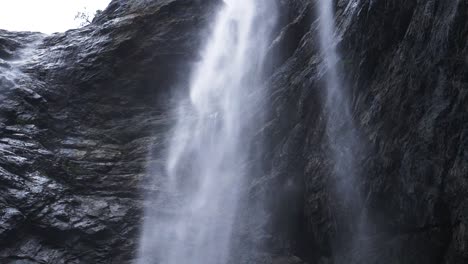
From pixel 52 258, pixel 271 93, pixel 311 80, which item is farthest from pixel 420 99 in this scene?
pixel 52 258

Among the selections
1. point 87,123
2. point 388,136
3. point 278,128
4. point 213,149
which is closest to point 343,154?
point 388,136

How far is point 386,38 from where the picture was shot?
9016 millimetres

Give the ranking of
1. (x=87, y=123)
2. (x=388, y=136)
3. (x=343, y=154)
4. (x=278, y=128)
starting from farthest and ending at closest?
(x=87, y=123)
(x=278, y=128)
(x=343, y=154)
(x=388, y=136)

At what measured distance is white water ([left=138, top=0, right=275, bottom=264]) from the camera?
1234cm

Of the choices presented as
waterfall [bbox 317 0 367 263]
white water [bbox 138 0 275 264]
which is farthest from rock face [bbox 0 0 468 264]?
white water [bbox 138 0 275 264]

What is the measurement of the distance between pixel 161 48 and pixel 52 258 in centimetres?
882

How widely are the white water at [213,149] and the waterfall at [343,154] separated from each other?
315 cm

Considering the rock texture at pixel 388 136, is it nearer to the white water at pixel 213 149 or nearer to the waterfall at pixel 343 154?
the waterfall at pixel 343 154

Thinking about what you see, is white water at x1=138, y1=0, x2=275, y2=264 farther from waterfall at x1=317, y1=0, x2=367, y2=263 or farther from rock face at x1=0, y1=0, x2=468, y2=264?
waterfall at x1=317, y1=0, x2=367, y2=263

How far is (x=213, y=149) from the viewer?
14281 mm

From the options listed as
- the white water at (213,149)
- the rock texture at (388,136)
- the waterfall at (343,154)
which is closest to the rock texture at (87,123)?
the white water at (213,149)

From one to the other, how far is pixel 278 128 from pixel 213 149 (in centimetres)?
291

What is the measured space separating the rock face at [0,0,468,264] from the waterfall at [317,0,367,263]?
0.45 feet

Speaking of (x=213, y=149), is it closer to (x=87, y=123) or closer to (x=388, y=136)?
(x=87, y=123)
